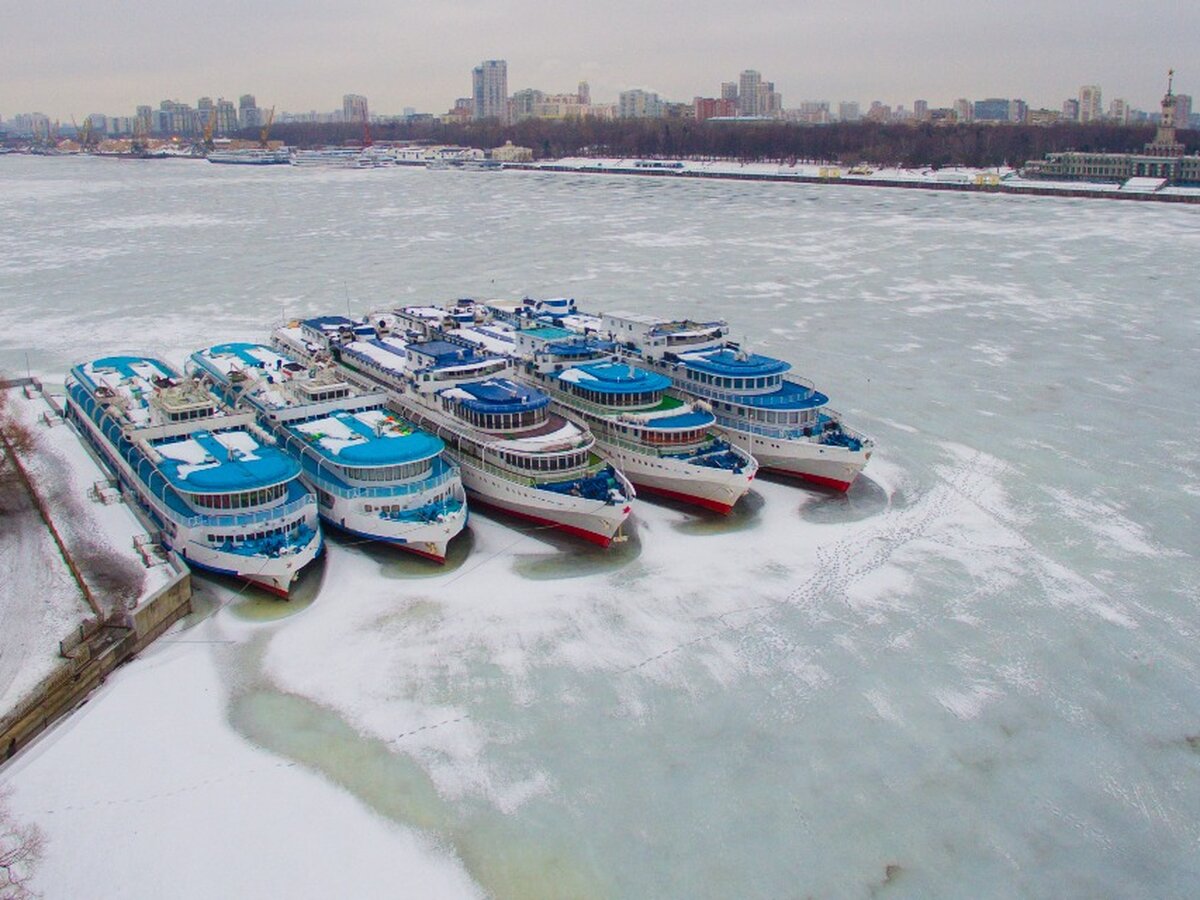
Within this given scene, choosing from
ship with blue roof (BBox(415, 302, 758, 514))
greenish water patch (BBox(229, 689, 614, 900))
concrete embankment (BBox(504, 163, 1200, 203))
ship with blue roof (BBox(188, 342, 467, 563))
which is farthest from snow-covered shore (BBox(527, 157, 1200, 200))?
greenish water patch (BBox(229, 689, 614, 900))

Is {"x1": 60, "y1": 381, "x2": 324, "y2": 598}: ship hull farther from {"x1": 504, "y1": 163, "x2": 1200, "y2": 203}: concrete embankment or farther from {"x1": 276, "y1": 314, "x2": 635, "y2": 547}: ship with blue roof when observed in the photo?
{"x1": 504, "y1": 163, "x2": 1200, "y2": 203}: concrete embankment

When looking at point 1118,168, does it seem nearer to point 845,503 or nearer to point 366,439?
point 845,503

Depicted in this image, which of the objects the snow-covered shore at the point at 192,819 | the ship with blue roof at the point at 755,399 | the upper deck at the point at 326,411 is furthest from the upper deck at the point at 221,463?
the ship with blue roof at the point at 755,399

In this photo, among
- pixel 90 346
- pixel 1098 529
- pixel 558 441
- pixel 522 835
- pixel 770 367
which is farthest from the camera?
pixel 90 346

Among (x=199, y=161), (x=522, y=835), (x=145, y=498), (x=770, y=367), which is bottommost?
(x=522, y=835)

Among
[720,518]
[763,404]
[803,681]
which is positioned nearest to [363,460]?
[720,518]

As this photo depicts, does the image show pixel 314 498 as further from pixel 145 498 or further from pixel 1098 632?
pixel 1098 632

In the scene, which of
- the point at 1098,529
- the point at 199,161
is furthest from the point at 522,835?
the point at 199,161
